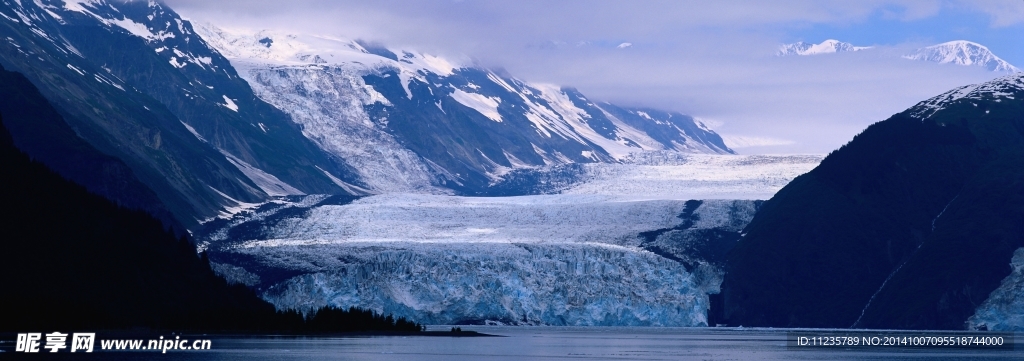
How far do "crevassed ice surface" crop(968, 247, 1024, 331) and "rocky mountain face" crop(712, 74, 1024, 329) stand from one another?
0.26 m

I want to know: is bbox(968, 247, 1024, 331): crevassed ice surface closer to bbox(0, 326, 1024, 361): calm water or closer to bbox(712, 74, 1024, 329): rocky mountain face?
bbox(712, 74, 1024, 329): rocky mountain face

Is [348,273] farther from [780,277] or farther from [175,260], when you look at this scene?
[780,277]

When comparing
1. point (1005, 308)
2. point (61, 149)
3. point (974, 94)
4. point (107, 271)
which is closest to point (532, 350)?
point (107, 271)

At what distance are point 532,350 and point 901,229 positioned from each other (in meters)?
79.5

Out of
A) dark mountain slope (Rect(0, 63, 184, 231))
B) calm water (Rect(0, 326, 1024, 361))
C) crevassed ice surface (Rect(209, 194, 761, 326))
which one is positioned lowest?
calm water (Rect(0, 326, 1024, 361))

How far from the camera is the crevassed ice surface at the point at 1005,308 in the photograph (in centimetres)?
13412

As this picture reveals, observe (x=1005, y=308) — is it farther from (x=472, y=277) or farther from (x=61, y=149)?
(x=61, y=149)

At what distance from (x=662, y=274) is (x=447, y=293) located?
2259 centimetres

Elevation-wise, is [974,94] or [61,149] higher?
[974,94]

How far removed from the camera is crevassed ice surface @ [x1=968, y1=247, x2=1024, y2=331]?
440 ft

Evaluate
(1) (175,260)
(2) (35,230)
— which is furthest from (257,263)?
(2) (35,230)

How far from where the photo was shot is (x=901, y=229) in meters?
164

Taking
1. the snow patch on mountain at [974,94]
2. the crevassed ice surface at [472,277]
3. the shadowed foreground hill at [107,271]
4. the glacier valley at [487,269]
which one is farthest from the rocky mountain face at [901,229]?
the shadowed foreground hill at [107,271]

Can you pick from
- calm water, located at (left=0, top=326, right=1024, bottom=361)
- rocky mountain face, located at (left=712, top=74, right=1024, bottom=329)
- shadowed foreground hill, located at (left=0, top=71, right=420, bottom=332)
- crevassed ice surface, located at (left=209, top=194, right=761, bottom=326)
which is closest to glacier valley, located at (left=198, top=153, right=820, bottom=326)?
crevassed ice surface, located at (left=209, top=194, right=761, bottom=326)
